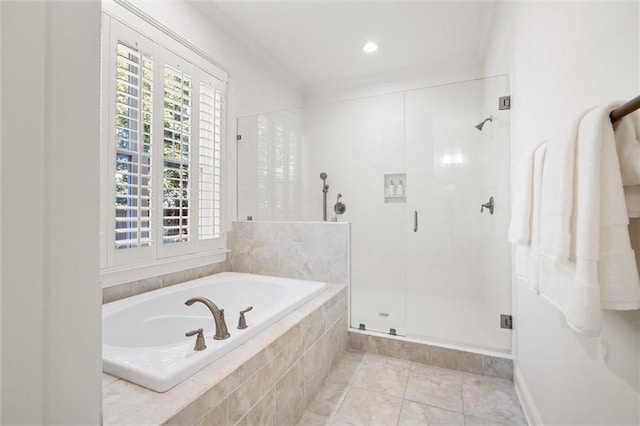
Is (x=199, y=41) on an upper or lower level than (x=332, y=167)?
upper

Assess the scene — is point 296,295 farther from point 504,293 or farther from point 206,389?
point 504,293

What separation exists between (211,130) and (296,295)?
4.97 ft

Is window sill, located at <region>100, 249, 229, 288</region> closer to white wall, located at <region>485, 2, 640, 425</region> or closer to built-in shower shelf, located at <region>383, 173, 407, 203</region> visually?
built-in shower shelf, located at <region>383, 173, 407, 203</region>

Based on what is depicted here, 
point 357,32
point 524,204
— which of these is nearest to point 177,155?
point 357,32

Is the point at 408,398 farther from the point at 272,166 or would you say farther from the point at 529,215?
the point at 272,166

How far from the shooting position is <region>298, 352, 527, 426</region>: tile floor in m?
1.55

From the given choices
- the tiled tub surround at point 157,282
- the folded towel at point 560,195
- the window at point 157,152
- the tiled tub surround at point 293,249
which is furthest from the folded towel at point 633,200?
the tiled tub surround at point 157,282

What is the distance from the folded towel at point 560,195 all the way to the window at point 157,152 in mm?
2064

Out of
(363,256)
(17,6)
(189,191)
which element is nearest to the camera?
(17,6)

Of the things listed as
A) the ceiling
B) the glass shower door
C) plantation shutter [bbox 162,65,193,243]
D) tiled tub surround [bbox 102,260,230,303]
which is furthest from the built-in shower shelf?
plantation shutter [bbox 162,65,193,243]

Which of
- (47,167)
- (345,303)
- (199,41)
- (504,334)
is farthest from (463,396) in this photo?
(199,41)

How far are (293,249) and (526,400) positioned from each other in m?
1.77

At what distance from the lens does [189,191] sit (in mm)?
2215

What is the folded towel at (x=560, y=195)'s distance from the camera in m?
0.78
